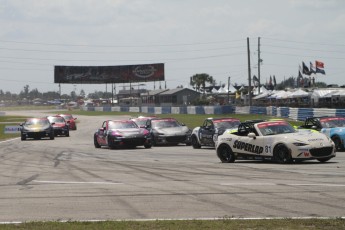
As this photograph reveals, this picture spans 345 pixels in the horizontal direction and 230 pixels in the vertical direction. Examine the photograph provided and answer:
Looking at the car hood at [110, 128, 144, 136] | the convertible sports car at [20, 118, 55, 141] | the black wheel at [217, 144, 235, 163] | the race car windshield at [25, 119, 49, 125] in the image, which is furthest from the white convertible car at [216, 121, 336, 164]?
the race car windshield at [25, 119, 49, 125]

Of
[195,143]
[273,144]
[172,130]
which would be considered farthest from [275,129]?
[172,130]

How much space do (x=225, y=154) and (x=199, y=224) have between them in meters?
10.7

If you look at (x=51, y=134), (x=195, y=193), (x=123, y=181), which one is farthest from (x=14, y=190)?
(x=51, y=134)

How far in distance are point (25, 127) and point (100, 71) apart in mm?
76802

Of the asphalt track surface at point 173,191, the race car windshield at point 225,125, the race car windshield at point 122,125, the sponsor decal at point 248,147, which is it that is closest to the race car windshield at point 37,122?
the race car windshield at point 122,125

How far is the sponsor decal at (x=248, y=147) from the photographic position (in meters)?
17.4

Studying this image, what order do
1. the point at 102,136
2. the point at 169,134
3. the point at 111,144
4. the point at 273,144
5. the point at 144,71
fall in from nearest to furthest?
the point at 273,144
the point at 111,144
the point at 102,136
the point at 169,134
the point at 144,71

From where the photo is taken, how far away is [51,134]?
3750 centimetres

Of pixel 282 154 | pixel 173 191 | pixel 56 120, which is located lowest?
pixel 173 191

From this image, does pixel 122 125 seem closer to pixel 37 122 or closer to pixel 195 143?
pixel 195 143

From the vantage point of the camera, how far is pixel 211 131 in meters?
25.6

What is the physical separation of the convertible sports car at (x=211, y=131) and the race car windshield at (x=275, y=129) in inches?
299

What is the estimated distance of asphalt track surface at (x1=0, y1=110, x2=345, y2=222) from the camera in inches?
348

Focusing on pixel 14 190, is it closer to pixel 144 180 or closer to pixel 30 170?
pixel 144 180
